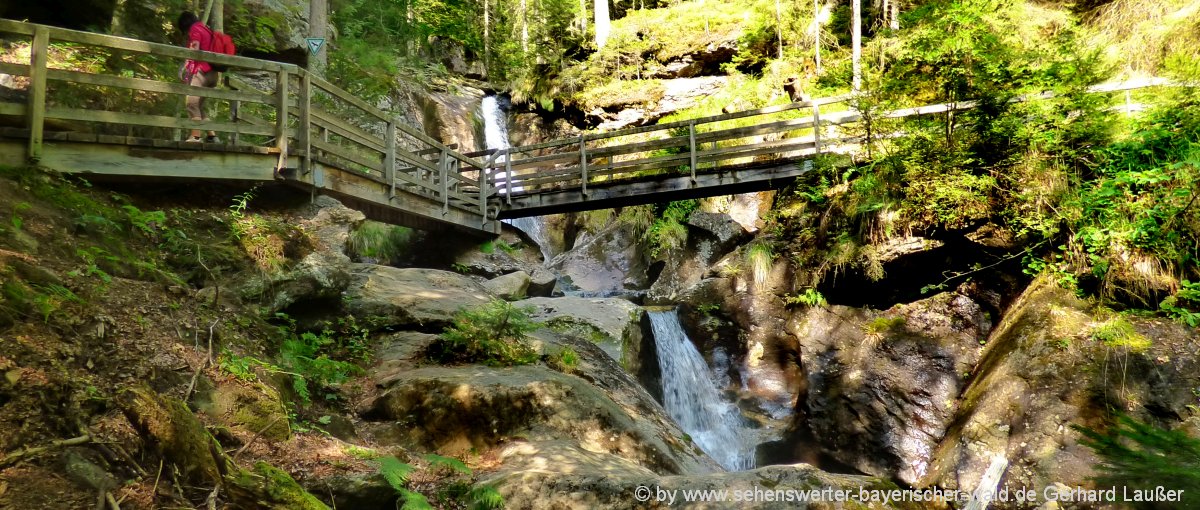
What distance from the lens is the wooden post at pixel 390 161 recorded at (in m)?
9.52

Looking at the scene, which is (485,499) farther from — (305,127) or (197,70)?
(197,70)

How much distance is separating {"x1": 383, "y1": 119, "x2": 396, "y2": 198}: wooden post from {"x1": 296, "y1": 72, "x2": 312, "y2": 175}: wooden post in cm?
208

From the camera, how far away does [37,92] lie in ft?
17.3

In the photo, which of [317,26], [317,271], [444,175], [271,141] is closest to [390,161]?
A: [444,175]

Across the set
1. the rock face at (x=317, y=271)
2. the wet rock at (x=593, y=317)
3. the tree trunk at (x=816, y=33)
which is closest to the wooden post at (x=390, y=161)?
the rock face at (x=317, y=271)

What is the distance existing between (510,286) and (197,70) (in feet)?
19.7

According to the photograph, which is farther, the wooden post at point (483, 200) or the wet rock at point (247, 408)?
the wooden post at point (483, 200)

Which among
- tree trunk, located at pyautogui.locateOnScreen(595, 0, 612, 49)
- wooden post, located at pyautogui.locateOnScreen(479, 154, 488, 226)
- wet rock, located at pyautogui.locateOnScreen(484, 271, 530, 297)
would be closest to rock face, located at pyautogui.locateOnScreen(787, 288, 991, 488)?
wet rock, located at pyautogui.locateOnScreen(484, 271, 530, 297)

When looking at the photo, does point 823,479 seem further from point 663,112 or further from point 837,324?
point 663,112

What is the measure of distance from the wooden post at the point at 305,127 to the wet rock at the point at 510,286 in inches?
159

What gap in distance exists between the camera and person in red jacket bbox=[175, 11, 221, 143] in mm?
6961

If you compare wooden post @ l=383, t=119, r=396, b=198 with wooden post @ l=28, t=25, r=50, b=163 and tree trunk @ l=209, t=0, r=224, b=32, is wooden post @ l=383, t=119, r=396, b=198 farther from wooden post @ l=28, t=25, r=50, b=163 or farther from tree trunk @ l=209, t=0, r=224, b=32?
wooden post @ l=28, t=25, r=50, b=163

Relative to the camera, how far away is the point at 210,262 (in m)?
5.44

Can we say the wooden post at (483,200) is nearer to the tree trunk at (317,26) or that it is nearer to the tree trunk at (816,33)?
the tree trunk at (317,26)
